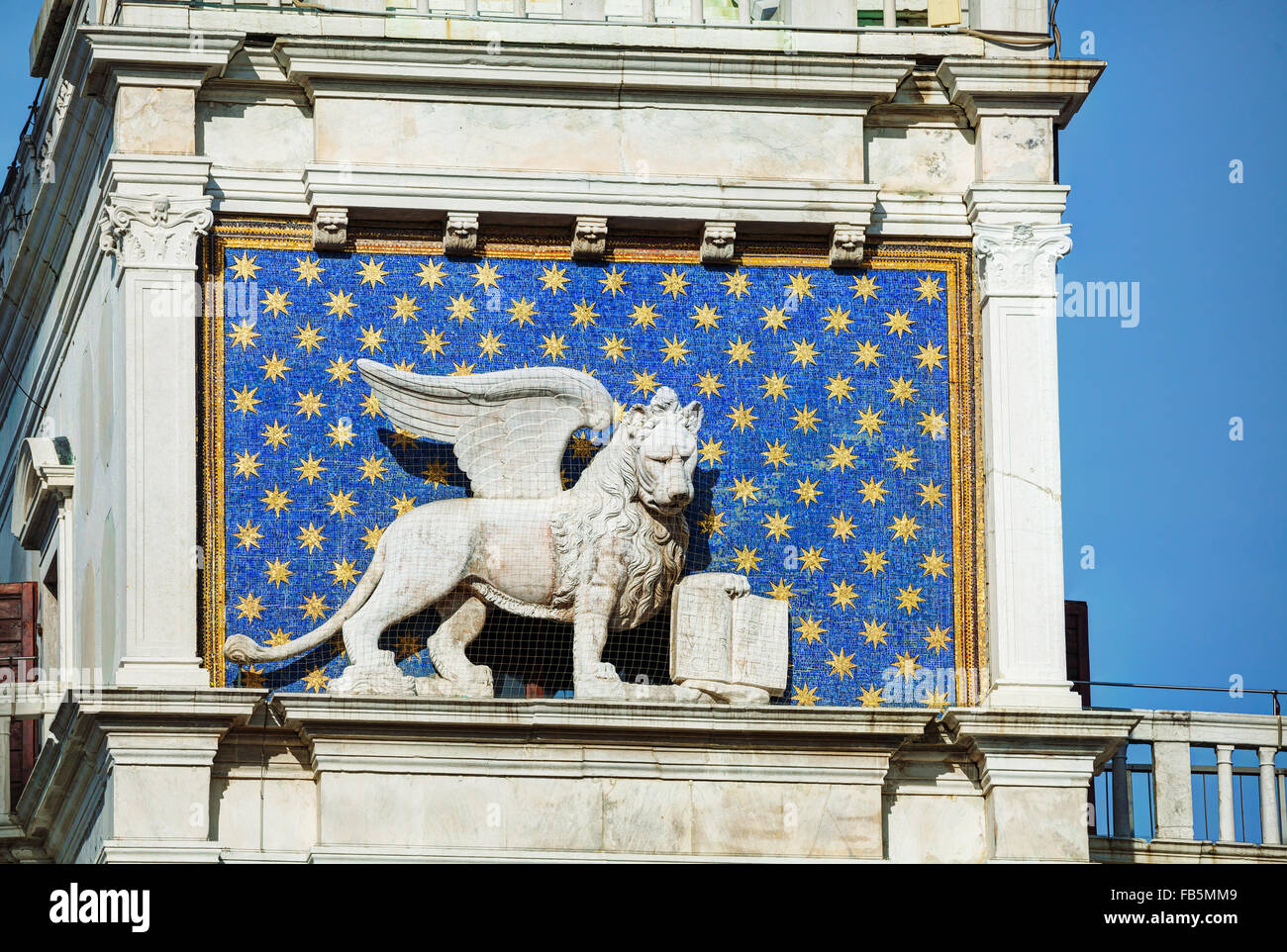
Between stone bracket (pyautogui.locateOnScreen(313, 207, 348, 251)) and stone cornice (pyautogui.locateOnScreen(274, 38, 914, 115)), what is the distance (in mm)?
778

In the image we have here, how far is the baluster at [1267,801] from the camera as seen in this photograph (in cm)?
2489

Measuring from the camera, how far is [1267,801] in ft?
→ 82.2

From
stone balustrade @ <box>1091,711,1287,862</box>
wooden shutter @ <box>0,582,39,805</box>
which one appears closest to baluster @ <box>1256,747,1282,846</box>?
stone balustrade @ <box>1091,711,1287,862</box>

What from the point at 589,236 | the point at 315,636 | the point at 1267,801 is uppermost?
the point at 589,236

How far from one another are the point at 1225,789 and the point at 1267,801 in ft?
0.92

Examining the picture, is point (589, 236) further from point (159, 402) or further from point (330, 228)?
point (159, 402)

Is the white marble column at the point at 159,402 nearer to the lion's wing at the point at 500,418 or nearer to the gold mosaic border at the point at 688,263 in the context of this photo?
the gold mosaic border at the point at 688,263

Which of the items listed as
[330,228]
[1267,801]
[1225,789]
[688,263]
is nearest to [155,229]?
[330,228]

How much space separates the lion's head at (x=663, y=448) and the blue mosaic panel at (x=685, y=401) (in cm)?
58

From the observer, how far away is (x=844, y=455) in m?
24.6

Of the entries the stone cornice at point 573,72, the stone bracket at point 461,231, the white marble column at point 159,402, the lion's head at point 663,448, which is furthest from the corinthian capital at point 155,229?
the lion's head at point 663,448

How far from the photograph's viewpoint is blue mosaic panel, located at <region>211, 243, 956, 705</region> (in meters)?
24.1

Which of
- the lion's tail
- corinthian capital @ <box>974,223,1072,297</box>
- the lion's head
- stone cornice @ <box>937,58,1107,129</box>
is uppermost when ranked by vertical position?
stone cornice @ <box>937,58,1107,129</box>

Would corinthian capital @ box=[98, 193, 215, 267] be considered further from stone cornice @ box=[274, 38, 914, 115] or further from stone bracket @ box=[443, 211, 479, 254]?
stone bracket @ box=[443, 211, 479, 254]
